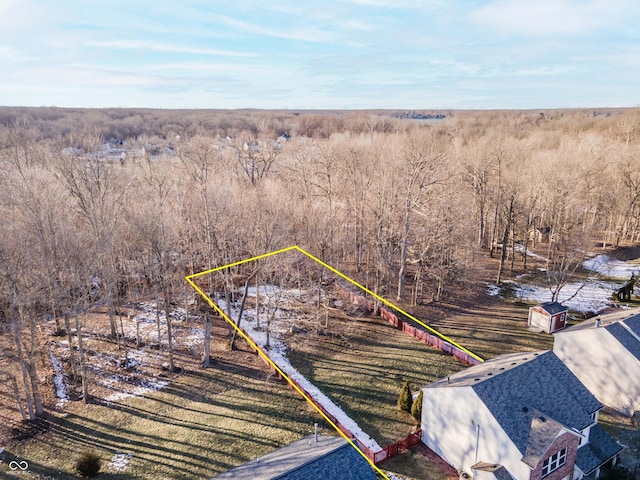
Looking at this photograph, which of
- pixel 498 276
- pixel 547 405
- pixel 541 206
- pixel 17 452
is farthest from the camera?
pixel 541 206

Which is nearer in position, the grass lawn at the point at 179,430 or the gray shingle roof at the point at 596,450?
the gray shingle roof at the point at 596,450

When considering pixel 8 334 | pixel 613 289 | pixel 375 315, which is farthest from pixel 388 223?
pixel 8 334

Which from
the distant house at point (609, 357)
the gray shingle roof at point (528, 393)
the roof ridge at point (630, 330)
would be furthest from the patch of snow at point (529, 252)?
the gray shingle roof at point (528, 393)

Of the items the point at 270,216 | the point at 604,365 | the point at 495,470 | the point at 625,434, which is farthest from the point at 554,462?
the point at 270,216

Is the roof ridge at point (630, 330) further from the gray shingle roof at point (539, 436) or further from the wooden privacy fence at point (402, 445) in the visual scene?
the wooden privacy fence at point (402, 445)

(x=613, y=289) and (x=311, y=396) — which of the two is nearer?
(x=311, y=396)

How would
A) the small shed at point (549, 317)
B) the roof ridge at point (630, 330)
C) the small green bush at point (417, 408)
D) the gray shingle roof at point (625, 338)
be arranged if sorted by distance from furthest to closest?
the small shed at point (549, 317)
the roof ridge at point (630, 330)
the gray shingle roof at point (625, 338)
the small green bush at point (417, 408)

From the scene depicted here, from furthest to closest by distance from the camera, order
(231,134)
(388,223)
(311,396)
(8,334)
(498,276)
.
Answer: (231,134)
(498,276)
(388,223)
(8,334)
(311,396)

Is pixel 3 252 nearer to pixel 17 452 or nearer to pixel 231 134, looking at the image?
pixel 17 452

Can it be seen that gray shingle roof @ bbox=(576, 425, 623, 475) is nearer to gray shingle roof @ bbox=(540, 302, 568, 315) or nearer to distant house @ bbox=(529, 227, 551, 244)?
gray shingle roof @ bbox=(540, 302, 568, 315)
